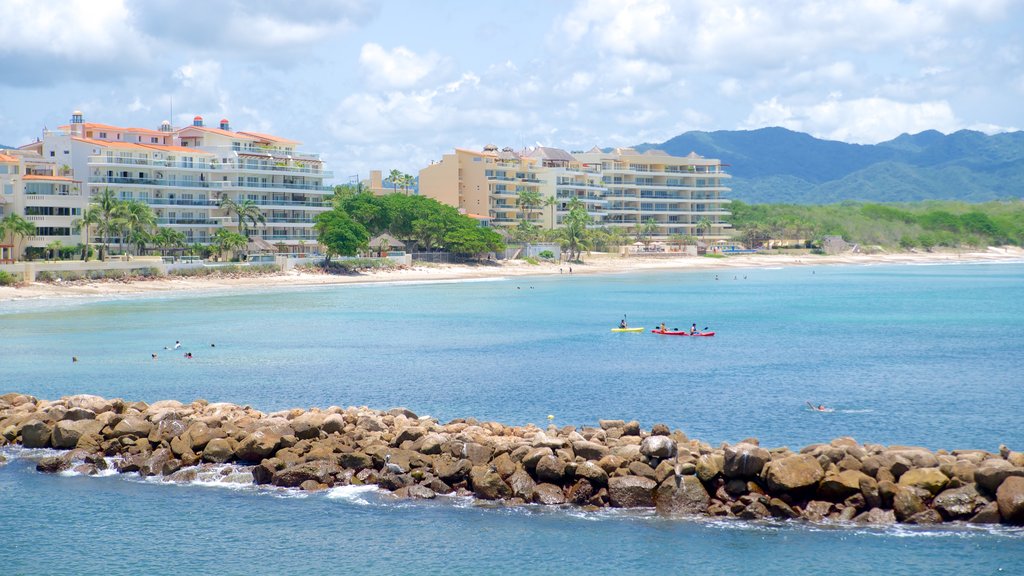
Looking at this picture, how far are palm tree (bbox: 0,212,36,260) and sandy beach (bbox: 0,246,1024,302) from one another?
Answer: 6.09 m

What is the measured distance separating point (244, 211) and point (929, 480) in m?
81.2

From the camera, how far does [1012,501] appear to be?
20.8m

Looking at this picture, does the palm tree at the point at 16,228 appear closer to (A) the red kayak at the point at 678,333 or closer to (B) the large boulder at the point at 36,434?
(A) the red kayak at the point at 678,333

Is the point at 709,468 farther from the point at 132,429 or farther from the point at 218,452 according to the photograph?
the point at 132,429

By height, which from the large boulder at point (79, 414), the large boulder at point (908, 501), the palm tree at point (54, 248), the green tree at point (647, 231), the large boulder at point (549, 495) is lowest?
the large boulder at point (549, 495)

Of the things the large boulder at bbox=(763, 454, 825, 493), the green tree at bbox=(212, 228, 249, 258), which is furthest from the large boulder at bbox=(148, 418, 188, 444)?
the green tree at bbox=(212, 228, 249, 258)

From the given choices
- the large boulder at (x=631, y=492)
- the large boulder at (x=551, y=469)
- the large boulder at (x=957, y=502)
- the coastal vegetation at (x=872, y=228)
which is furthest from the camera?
the coastal vegetation at (x=872, y=228)

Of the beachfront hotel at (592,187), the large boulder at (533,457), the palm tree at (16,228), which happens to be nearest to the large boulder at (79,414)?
the large boulder at (533,457)

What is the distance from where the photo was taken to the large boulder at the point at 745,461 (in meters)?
22.1

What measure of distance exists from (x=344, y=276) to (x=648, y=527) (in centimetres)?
7725

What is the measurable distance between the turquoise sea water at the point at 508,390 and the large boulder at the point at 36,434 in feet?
1.82

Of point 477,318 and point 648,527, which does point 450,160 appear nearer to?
point 477,318

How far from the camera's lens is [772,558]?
19.9 m

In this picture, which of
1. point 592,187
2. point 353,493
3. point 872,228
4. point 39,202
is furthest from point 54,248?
point 872,228
